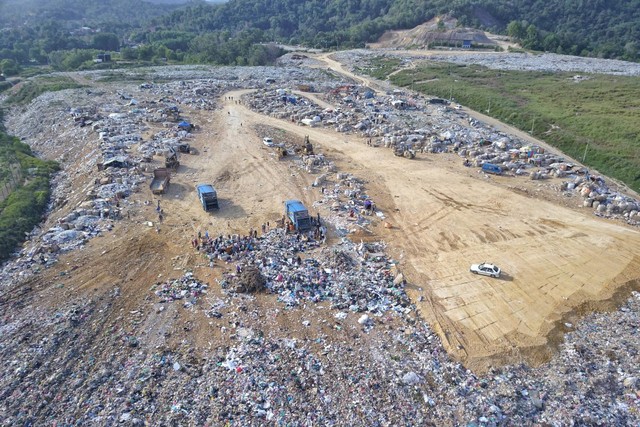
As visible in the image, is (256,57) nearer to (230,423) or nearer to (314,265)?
(314,265)

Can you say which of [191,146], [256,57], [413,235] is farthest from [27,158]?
[256,57]

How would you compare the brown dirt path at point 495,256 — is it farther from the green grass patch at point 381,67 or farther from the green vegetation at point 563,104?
the green grass patch at point 381,67

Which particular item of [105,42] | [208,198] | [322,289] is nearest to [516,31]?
[208,198]

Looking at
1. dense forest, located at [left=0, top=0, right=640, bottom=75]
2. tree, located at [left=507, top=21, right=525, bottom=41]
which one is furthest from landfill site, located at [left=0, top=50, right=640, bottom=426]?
tree, located at [left=507, top=21, right=525, bottom=41]

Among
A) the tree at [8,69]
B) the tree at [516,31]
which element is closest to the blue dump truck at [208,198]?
the tree at [8,69]

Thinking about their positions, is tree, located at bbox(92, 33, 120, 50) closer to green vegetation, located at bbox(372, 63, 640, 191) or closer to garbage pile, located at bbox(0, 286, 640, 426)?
green vegetation, located at bbox(372, 63, 640, 191)

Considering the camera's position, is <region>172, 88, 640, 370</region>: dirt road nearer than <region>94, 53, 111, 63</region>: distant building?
Yes
